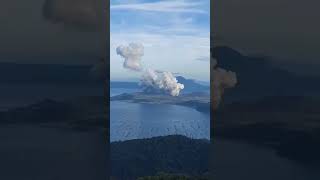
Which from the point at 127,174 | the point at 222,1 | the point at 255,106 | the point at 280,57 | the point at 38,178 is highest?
the point at 222,1

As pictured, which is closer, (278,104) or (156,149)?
(278,104)

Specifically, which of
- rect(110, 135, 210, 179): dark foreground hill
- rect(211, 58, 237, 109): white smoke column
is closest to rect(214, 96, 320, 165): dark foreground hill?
rect(211, 58, 237, 109): white smoke column

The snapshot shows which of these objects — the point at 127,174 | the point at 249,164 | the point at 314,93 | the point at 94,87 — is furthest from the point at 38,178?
the point at 127,174

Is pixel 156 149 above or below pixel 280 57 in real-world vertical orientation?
below

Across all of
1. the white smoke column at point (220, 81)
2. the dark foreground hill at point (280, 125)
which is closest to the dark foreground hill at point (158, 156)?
the dark foreground hill at point (280, 125)

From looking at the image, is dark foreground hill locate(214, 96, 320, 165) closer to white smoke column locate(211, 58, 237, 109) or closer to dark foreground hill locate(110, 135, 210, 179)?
white smoke column locate(211, 58, 237, 109)

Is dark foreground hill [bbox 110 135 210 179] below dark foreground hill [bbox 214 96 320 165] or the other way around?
below

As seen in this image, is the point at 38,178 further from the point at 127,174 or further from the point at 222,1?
the point at 127,174

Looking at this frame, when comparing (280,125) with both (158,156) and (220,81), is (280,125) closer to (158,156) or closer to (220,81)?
(220,81)

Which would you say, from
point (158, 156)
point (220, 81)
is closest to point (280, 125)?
point (220, 81)
